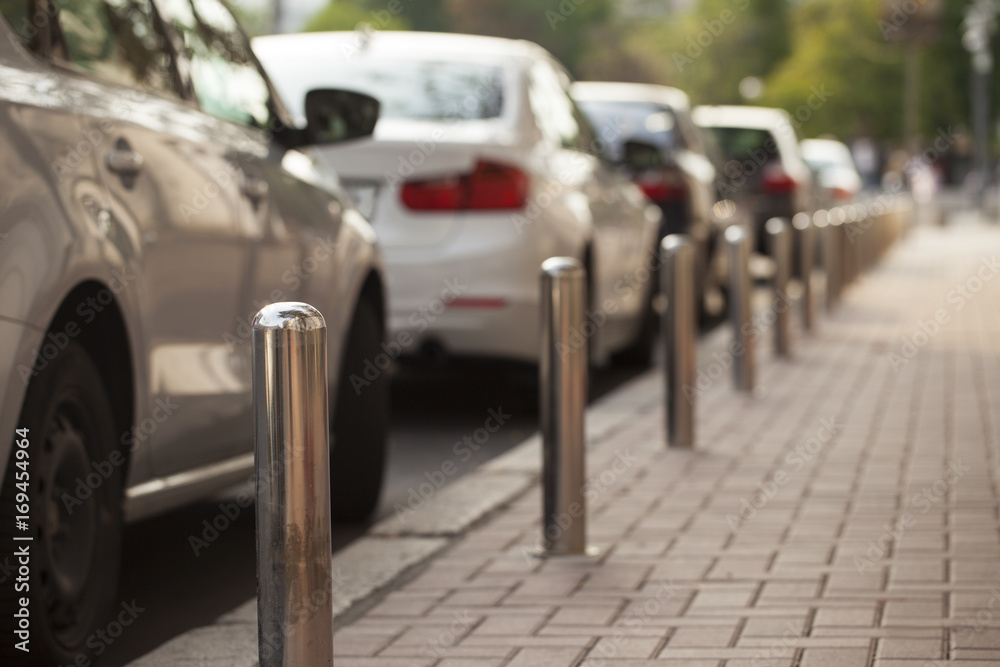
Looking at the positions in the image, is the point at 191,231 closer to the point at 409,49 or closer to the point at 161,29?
the point at 161,29

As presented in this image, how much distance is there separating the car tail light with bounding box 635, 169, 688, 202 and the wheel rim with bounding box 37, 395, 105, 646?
855 centimetres

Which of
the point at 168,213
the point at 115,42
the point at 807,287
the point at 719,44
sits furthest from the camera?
the point at 719,44

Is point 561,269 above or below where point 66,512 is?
above

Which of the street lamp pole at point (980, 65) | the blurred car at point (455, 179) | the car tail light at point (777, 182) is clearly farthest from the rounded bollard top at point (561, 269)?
the street lamp pole at point (980, 65)

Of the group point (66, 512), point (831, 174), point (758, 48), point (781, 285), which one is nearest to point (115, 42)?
point (66, 512)

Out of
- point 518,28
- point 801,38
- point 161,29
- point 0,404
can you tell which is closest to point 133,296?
point 0,404

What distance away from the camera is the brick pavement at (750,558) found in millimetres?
3830

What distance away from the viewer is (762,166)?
57.9 ft

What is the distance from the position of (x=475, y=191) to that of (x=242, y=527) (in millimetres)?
2242

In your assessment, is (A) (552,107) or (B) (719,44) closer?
(A) (552,107)

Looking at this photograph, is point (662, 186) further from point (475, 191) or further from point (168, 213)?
point (168, 213)

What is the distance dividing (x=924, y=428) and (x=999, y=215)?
128ft

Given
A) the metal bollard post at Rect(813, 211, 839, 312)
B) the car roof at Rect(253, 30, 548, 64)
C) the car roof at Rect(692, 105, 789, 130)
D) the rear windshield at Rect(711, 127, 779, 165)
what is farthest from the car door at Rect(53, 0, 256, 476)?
the car roof at Rect(692, 105, 789, 130)

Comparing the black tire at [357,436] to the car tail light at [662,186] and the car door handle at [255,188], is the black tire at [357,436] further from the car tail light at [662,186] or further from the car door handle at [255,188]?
the car tail light at [662,186]
